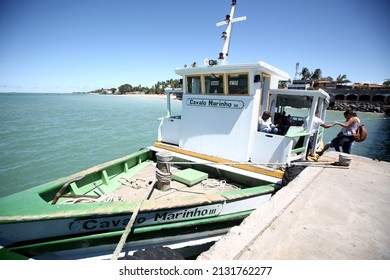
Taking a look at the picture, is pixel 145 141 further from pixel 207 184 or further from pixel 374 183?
pixel 374 183

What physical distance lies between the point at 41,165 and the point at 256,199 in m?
11.3

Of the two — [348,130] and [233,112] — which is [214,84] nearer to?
[233,112]

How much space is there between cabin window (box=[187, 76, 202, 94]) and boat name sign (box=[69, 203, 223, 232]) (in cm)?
Result: 367

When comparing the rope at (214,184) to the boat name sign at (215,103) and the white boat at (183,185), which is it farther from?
the boat name sign at (215,103)

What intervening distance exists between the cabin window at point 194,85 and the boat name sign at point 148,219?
12.0ft

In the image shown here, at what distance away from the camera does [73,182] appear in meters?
4.40

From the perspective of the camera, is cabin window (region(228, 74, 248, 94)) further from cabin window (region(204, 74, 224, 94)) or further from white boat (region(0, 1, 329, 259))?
cabin window (region(204, 74, 224, 94))

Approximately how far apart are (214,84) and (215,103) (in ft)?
1.79

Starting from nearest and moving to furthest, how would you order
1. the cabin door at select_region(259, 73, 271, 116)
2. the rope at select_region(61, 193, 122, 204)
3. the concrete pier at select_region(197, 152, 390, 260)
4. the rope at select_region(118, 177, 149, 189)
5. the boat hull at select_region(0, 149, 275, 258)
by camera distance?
1. the concrete pier at select_region(197, 152, 390, 260)
2. the boat hull at select_region(0, 149, 275, 258)
3. the rope at select_region(61, 193, 122, 204)
4. the rope at select_region(118, 177, 149, 189)
5. the cabin door at select_region(259, 73, 271, 116)

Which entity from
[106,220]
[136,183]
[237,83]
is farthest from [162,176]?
[237,83]

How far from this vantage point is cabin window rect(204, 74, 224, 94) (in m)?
5.67

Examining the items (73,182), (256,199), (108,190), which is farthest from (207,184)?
(73,182)

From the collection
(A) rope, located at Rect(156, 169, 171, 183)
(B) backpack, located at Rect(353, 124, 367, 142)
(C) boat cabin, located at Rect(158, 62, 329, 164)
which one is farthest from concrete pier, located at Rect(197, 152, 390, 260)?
(B) backpack, located at Rect(353, 124, 367, 142)

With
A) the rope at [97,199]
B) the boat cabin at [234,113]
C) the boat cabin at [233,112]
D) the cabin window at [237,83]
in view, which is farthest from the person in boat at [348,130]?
the rope at [97,199]
